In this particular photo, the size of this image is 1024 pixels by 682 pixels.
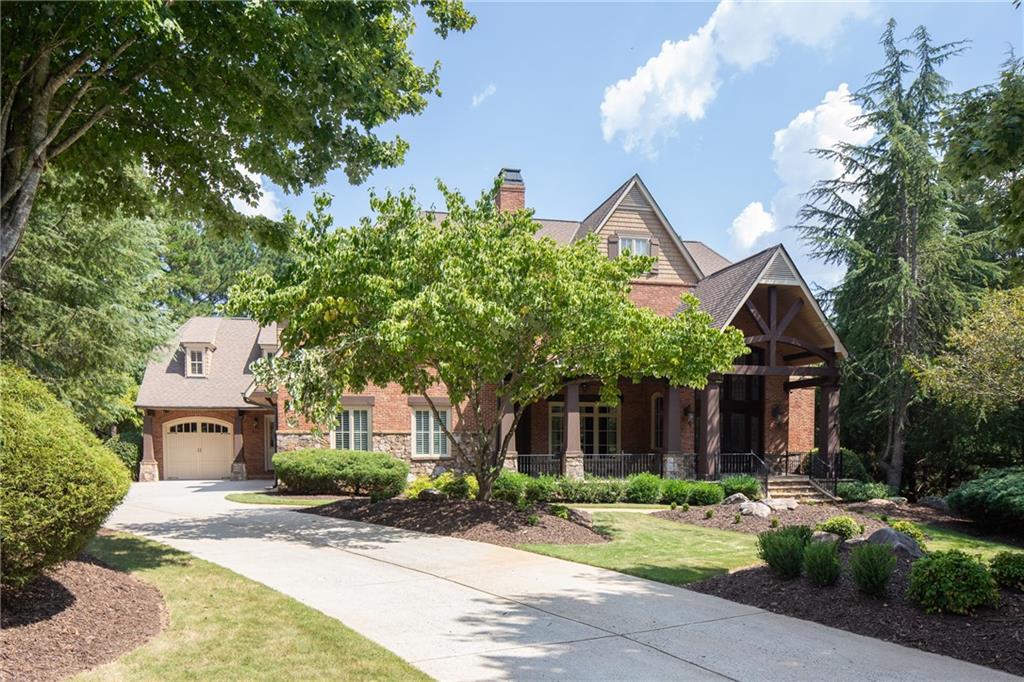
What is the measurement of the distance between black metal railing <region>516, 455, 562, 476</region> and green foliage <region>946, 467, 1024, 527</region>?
10.3m

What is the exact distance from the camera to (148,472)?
2628cm

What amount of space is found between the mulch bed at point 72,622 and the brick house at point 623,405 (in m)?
13.4

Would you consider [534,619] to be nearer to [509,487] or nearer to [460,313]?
[460,313]

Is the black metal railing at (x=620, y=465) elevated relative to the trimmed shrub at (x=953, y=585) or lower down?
lower down

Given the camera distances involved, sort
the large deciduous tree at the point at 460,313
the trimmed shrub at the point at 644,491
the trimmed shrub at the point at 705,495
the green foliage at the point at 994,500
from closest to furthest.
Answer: the large deciduous tree at the point at 460,313, the green foliage at the point at 994,500, the trimmed shrub at the point at 705,495, the trimmed shrub at the point at 644,491

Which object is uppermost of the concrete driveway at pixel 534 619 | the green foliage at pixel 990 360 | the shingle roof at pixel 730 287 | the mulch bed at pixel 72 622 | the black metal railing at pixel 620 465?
the shingle roof at pixel 730 287

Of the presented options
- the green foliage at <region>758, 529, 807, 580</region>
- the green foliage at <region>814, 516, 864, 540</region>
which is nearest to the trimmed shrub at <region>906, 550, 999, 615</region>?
the green foliage at <region>758, 529, 807, 580</region>

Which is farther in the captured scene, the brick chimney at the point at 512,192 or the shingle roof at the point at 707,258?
the shingle roof at the point at 707,258

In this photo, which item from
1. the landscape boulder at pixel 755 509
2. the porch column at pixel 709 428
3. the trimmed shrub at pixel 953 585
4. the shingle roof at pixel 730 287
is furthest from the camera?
the porch column at pixel 709 428

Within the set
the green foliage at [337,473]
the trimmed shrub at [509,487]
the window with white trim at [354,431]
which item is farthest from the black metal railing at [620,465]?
the window with white trim at [354,431]

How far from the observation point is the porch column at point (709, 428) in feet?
68.6

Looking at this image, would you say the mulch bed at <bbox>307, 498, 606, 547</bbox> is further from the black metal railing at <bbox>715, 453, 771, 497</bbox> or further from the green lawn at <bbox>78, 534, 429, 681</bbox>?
the black metal railing at <bbox>715, 453, 771, 497</bbox>

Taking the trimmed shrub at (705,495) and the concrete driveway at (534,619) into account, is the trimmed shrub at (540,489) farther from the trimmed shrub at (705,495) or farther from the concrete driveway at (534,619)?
the concrete driveway at (534,619)

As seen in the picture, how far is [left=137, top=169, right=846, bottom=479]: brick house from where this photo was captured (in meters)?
21.2
